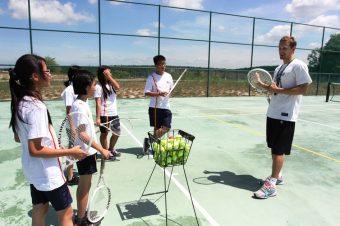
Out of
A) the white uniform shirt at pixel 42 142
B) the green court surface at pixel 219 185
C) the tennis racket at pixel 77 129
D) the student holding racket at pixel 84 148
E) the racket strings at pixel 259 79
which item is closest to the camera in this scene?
the white uniform shirt at pixel 42 142

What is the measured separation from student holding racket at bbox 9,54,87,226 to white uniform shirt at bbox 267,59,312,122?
9.80 feet

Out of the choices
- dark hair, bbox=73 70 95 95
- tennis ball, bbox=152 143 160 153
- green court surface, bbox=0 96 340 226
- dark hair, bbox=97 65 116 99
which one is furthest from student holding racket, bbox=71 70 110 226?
dark hair, bbox=97 65 116 99

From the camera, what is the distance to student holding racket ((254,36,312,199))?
408cm

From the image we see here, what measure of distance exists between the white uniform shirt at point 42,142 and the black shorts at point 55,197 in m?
0.05

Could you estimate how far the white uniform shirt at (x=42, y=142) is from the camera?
204cm

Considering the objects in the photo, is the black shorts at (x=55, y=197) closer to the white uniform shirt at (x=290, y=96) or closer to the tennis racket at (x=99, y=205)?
the tennis racket at (x=99, y=205)

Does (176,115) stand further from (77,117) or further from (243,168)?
(77,117)

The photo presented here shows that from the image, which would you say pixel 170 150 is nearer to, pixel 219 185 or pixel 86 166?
pixel 86 166

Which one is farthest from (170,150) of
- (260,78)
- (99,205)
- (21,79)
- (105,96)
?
(105,96)

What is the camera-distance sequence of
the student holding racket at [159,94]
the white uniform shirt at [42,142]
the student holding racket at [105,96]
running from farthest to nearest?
the student holding racket at [159,94] < the student holding racket at [105,96] < the white uniform shirt at [42,142]

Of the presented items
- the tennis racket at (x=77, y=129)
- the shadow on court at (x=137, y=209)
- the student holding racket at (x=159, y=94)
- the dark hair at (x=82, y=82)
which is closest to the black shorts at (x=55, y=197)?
the tennis racket at (x=77, y=129)

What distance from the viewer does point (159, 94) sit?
210 inches

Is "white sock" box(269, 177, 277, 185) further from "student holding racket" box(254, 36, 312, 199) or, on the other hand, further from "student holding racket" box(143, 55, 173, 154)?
"student holding racket" box(143, 55, 173, 154)

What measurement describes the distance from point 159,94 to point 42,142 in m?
3.31
